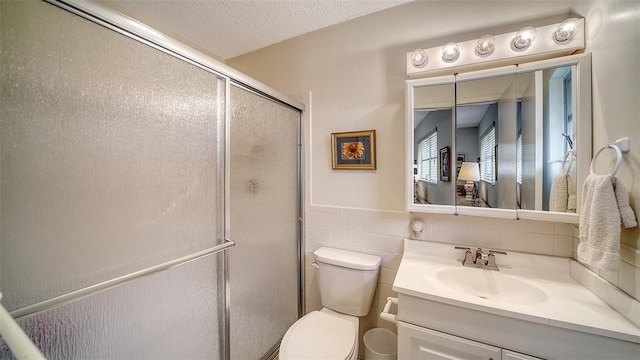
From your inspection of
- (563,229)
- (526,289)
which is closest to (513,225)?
(563,229)

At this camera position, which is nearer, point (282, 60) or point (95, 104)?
point (95, 104)

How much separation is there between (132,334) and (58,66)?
921mm

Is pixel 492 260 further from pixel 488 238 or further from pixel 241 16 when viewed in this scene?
pixel 241 16

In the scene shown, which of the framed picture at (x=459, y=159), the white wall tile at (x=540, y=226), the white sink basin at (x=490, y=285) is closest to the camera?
the white sink basin at (x=490, y=285)

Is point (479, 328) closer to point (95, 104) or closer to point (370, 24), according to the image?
point (95, 104)

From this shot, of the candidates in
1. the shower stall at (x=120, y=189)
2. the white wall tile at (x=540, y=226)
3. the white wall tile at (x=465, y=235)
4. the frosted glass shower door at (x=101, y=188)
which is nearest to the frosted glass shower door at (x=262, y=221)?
the shower stall at (x=120, y=189)

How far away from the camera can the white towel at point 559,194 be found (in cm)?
108

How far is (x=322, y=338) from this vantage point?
1238 millimetres

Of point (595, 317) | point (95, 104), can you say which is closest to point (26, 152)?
point (95, 104)

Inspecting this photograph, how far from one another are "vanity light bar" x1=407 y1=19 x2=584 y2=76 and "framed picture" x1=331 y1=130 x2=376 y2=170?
0.46 m

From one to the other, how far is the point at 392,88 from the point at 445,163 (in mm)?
580

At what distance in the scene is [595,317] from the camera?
0.82 meters

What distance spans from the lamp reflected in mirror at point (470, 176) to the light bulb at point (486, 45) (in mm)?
580

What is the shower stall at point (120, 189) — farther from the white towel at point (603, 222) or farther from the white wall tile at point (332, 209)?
the white towel at point (603, 222)
